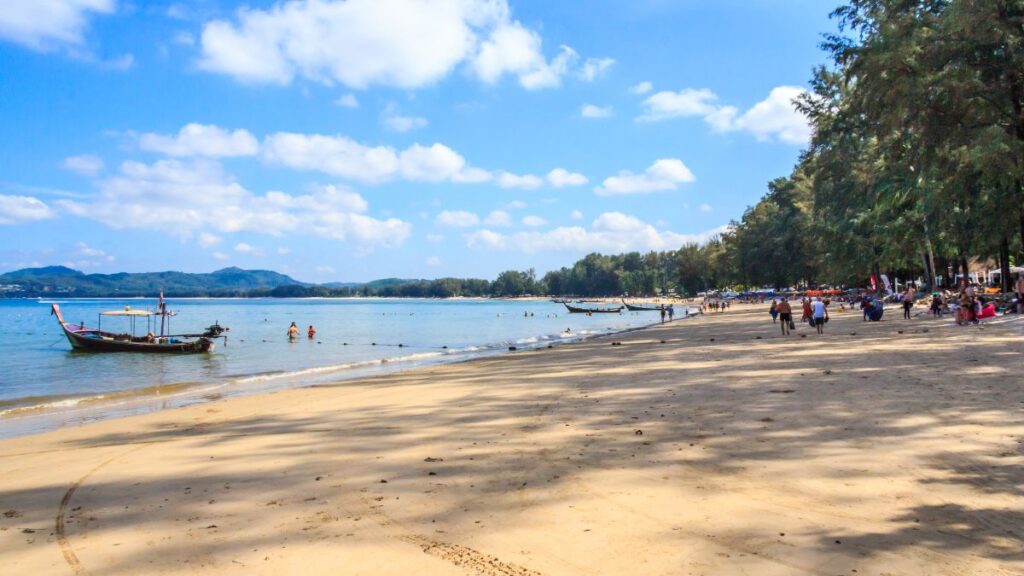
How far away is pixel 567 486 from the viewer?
5.88 m

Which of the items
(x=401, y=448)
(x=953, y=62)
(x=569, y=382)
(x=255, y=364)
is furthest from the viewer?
(x=255, y=364)

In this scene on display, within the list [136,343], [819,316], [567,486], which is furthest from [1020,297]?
[136,343]

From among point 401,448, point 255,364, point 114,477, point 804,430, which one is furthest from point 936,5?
point 255,364

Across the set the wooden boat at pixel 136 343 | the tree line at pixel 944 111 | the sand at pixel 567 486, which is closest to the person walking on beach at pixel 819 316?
the tree line at pixel 944 111

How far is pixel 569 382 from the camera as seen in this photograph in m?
14.3

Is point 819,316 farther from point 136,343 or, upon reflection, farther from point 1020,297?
point 136,343

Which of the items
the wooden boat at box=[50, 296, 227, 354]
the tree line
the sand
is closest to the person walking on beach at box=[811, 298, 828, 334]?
the tree line

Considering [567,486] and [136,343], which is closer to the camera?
[567,486]

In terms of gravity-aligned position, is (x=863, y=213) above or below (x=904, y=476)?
above

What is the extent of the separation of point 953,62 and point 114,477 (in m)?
25.4

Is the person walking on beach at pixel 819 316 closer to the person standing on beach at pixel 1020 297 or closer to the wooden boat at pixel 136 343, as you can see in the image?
the person standing on beach at pixel 1020 297

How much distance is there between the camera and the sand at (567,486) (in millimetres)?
4316

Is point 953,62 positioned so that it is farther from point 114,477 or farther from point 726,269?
point 726,269

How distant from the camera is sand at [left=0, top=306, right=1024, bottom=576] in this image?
4.32 metres
